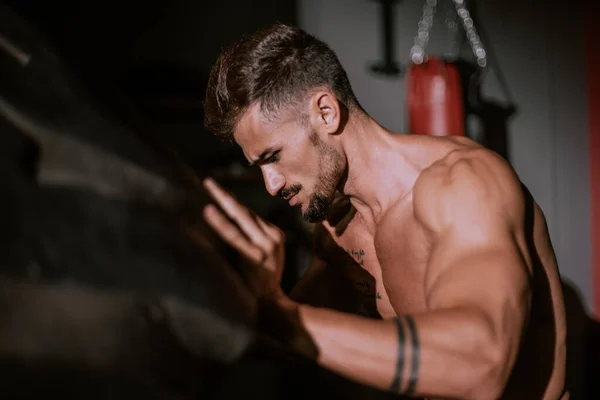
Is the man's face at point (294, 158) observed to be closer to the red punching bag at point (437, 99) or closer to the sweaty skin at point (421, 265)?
the sweaty skin at point (421, 265)

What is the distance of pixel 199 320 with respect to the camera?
55 centimetres

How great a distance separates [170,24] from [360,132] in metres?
1.47

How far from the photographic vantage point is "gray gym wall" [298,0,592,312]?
7.95 feet

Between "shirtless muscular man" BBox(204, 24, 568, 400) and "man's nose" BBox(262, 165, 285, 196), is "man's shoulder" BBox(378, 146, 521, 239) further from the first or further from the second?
"man's nose" BBox(262, 165, 285, 196)

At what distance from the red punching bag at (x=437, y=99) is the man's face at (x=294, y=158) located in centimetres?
87

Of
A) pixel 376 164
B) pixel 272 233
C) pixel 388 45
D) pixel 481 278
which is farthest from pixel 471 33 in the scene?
pixel 272 233

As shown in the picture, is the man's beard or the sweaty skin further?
the man's beard

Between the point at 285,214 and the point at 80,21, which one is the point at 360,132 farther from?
the point at 80,21

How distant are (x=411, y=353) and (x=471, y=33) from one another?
6.75 feet

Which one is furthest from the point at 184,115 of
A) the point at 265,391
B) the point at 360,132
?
the point at 265,391

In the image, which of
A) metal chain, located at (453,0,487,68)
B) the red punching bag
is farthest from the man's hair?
metal chain, located at (453,0,487,68)

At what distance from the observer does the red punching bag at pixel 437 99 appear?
6.45ft

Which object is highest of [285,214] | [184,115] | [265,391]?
[184,115]

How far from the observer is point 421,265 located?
3.66 feet
